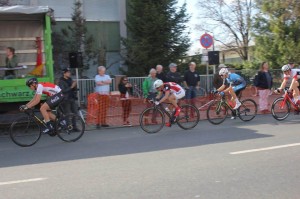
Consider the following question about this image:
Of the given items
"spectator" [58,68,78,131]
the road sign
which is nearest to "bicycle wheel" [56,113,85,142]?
"spectator" [58,68,78,131]

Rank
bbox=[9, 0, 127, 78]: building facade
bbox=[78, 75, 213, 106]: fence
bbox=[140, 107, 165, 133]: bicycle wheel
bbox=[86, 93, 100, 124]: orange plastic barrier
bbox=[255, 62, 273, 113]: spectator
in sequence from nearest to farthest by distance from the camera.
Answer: bbox=[140, 107, 165, 133]: bicycle wheel, bbox=[86, 93, 100, 124]: orange plastic barrier, bbox=[255, 62, 273, 113]: spectator, bbox=[78, 75, 213, 106]: fence, bbox=[9, 0, 127, 78]: building facade

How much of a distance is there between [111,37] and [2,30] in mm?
10989

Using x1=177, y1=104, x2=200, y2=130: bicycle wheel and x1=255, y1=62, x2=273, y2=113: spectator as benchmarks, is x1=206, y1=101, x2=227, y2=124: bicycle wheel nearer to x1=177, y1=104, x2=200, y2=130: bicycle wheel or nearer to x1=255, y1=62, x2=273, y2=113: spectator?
x1=177, y1=104, x2=200, y2=130: bicycle wheel

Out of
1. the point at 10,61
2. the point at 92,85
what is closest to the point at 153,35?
the point at 92,85

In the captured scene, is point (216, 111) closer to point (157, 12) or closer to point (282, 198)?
point (282, 198)

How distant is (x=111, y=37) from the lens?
2458cm

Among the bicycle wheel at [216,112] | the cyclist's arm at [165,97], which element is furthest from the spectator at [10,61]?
the bicycle wheel at [216,112]

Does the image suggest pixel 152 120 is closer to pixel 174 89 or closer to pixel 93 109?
pixel 174 89

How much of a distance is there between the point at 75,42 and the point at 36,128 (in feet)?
41.1

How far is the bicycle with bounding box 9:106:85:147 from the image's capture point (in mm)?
9844

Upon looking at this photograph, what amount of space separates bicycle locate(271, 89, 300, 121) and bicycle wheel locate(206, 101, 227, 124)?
1.55m

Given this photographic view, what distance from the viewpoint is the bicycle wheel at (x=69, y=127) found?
10.5 meters

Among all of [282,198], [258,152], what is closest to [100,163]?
A: [258,152]

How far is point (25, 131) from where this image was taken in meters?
9.89
